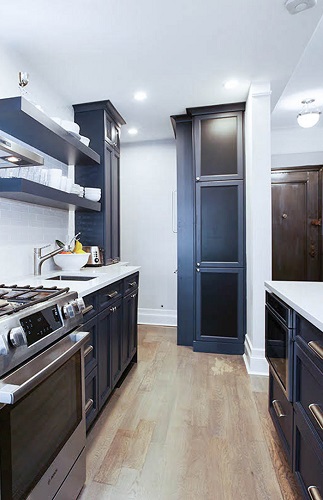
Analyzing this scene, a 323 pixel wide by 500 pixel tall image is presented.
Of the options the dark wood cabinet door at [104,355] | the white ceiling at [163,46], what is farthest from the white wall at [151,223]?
the dark wood cabinet door at [104,355]

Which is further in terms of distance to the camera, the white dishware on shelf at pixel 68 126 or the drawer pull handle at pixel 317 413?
the white dishware on shelf at pixel 68 126

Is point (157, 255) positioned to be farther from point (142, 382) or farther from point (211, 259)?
point (142, 382)

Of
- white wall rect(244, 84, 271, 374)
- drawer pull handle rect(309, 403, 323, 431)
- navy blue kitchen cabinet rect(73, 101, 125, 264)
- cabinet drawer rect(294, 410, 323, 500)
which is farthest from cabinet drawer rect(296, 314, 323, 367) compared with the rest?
navy blue kitchen cabinet rect(73, 101, 125, 264)

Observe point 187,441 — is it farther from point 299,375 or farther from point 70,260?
point 70,260

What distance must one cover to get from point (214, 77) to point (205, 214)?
127 cm

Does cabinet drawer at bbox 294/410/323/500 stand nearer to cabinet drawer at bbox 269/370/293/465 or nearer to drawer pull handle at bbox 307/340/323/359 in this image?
cabinet drawer at bbox 269/370/293/465

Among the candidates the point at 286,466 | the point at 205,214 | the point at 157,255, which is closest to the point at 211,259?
the point at 205,214

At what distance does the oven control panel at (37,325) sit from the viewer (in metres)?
0.91

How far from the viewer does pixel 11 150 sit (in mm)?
1338

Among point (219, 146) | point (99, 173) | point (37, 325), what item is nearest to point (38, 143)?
point (99, 173)

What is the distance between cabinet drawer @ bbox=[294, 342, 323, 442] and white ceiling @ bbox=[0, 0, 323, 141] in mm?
1980

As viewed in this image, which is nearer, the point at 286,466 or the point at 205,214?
the point at 286,466

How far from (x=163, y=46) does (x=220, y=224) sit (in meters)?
1.68

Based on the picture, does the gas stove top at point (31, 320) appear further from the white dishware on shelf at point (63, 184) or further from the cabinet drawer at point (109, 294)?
the white dishware on shelf at point (63, 184)
